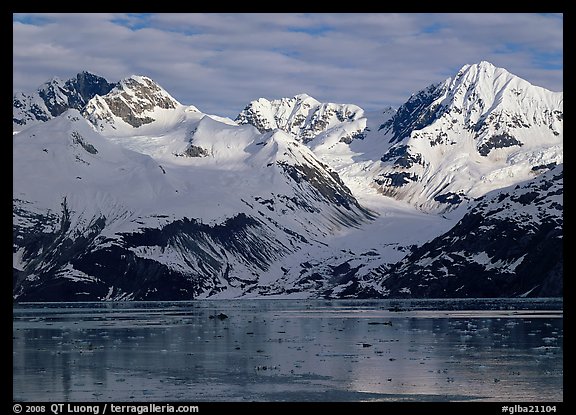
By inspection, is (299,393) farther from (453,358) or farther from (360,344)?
(360,344)
